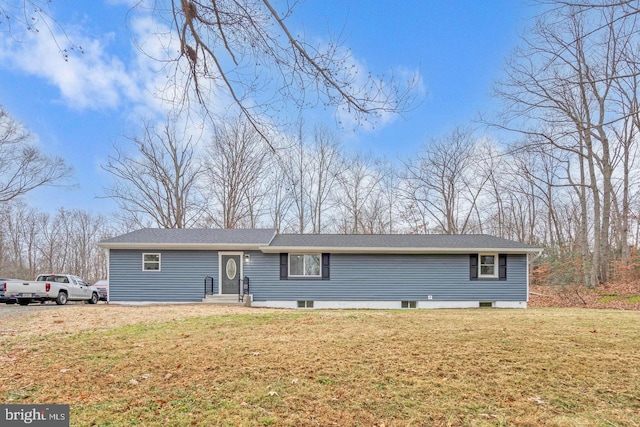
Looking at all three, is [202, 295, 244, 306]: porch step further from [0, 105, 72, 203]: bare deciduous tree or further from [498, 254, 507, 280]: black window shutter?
[0, 105, 72, 203]: bare deciduous tree

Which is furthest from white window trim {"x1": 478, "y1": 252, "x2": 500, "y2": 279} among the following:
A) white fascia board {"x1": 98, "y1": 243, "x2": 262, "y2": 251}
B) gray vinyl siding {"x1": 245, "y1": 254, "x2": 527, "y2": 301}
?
white fascia board {"x1": 98, "y1": 243, "x2": 262, "y2": 251}

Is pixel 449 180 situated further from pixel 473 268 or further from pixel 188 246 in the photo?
pixel 188 246

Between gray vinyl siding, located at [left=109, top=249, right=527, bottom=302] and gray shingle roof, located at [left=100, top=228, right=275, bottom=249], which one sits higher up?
gray shingle roof, located at [left=100, top=228, right=275, bottom=249]

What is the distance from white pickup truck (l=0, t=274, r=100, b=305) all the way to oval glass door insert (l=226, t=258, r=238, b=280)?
24.1ft

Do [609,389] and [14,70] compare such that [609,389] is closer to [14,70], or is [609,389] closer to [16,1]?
[16,1]

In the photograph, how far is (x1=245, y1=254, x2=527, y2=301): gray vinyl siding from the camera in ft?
47.2

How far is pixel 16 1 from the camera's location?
123 inches

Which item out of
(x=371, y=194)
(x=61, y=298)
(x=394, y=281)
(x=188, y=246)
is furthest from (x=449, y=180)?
(x=61, y=298)

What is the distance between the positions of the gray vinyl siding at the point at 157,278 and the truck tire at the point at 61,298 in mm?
2894

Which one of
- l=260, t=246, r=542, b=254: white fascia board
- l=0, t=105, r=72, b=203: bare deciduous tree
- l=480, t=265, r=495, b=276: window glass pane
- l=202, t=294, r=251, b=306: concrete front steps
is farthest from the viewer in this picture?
l=0, t=105, r=72, b=203: bare deciduous tree

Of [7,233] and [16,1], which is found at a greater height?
[16,1]

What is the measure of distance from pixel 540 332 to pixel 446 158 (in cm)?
2022

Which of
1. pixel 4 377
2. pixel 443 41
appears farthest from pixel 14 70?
pixel 443 41

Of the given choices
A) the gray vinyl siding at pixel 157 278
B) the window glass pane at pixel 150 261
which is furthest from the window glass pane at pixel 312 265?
the window glass pane at pixel 150 261
